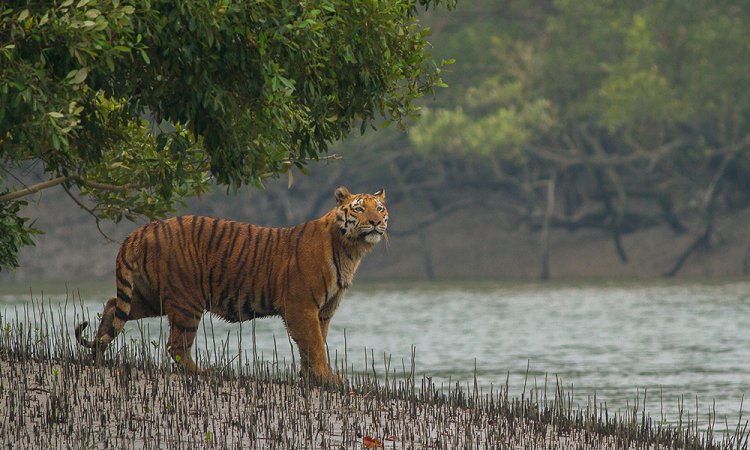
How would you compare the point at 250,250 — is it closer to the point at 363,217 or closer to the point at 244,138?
the point at 363,217

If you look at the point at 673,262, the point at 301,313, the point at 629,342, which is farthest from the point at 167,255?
the point at 673,262

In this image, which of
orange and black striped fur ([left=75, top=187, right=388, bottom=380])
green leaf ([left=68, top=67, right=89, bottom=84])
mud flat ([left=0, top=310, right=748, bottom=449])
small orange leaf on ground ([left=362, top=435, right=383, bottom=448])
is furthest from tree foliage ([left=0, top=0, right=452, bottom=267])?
small orange leaf on ground ([left=362, top=435, right=383, bottom=448])

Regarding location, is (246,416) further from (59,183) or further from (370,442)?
(59,183)

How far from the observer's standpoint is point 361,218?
13.1 meters

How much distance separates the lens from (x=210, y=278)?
13.4 m

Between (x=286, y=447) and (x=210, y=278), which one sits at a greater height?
(x=210, y=278)

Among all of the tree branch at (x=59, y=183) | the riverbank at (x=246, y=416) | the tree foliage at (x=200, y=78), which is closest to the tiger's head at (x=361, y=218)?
the tree foliage at (x=200, y=78)

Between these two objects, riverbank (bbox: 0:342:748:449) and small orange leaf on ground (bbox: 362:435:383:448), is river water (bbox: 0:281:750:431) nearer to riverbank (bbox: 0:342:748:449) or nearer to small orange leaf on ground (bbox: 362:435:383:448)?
riverbank (bbox: 0:342:748:449)

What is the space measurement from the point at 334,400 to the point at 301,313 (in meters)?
1.06

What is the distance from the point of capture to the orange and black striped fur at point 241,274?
1308 centimetres

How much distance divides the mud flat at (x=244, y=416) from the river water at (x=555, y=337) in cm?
50

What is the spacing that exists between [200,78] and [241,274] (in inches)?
→ 127

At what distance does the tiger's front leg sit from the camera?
12984 mm

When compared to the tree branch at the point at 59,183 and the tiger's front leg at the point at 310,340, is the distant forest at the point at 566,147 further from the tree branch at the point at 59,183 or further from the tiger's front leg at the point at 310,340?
the tree branch at the point at 59,183
